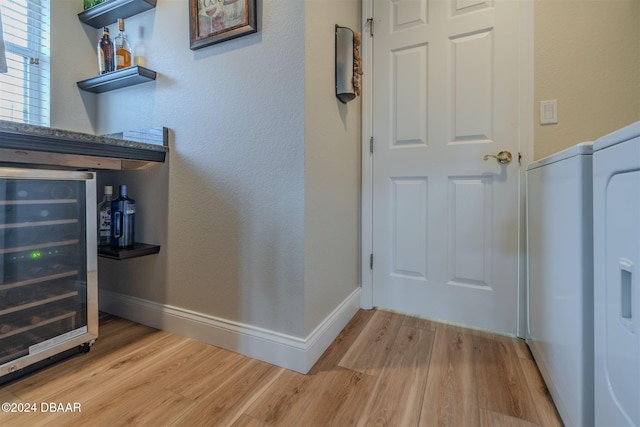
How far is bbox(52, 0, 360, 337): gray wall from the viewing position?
3.75 ft

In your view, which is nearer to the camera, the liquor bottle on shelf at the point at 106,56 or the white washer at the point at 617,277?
the white washer at the point at 617,277

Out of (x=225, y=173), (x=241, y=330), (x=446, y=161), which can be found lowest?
(x=241, y=330)

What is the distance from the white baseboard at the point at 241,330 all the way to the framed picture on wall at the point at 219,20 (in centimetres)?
127

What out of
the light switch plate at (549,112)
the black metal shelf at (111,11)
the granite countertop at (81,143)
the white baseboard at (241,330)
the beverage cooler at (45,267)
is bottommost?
the white baseboard at (241,330)

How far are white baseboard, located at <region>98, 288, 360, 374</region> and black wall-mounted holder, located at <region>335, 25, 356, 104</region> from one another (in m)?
1.10

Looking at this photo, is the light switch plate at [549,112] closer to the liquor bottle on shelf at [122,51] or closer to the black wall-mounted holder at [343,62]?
the black wall-mounted holder at [343,62]

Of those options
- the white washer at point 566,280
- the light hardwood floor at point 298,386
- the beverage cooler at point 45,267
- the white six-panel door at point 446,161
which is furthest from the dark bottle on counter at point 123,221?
the white washer at point 566,280

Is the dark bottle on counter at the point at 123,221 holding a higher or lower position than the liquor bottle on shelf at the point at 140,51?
lower

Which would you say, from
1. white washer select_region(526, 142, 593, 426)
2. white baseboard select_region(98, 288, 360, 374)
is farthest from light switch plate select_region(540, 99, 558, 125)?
white baseboard select_region(98, 288, 360, 374)

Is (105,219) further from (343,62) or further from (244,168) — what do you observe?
(343,62)

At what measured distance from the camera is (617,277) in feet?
1.95

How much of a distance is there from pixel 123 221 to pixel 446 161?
1736mm

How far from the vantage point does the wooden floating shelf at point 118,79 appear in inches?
55.1

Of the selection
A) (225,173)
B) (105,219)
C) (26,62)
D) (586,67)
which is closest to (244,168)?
(225,173)
